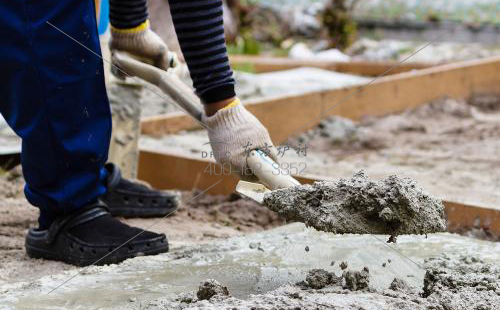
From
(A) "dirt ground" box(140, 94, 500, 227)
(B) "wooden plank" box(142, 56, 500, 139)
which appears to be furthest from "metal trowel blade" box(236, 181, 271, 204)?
(B) "wooden plank" box(142, 56, 500, 139)

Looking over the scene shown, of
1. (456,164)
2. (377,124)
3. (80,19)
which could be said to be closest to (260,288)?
(80,19)

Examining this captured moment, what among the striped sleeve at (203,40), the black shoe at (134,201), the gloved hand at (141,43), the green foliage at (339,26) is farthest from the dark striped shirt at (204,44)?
the green foliage at (339,26)

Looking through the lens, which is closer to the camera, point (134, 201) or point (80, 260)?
point (80, 260)

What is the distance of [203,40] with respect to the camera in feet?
6.61

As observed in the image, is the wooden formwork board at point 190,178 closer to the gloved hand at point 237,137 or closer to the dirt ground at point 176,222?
the dirt ground at point 176,222

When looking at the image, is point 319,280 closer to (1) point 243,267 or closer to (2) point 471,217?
(1) point 243,267

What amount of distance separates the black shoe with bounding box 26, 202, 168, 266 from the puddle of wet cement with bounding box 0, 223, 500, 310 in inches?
1.9

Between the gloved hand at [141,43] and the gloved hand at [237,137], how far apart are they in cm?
55

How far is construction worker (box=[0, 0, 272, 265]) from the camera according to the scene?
196cm

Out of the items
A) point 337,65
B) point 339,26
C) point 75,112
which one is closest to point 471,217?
point 75,112

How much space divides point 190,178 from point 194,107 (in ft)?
2.51

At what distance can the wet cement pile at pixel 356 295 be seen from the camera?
1.57 meters

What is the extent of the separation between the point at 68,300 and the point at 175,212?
3.29ft

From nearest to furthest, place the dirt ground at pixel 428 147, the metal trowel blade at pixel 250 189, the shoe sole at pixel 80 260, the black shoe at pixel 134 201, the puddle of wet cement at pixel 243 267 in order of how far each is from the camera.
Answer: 1. the puddle of wet cement at pixel 243 267
2. the metal trowel blade at pixel 250 189
3. the shoe sole at pixel 80 260
4. the black shoe at pixel 134 201
5. the dirt ground at pixel 428 147
